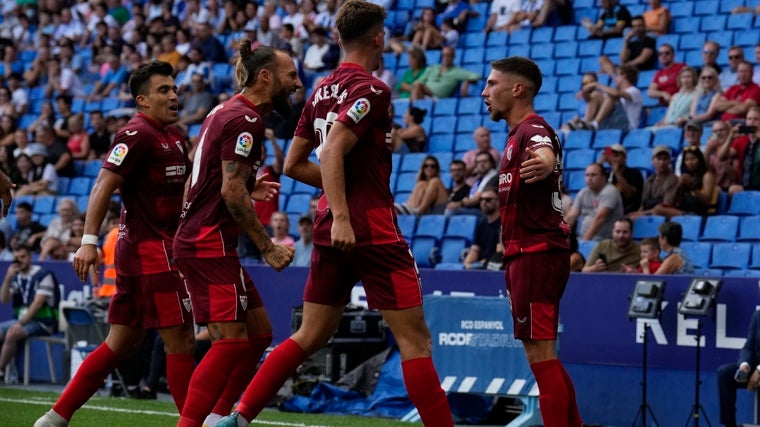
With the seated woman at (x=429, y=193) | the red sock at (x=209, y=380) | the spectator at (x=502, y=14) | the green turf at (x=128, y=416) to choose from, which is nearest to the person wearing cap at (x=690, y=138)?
the seated woman at (x=429, y=193)

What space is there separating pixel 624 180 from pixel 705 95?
5.74ft

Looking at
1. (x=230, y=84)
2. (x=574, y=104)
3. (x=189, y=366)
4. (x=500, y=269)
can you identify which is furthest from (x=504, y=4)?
(x=189, y=366)

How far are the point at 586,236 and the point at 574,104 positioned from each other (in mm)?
3959

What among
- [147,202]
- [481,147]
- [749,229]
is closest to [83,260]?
[147,202]

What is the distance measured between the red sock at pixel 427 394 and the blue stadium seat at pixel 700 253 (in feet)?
22.3

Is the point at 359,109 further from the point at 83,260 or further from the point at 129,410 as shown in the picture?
the point at 129,410

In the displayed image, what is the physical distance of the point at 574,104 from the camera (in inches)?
656

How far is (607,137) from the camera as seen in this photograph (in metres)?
15.1

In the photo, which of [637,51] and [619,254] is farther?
[637,51]

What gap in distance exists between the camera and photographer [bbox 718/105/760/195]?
13062 mm

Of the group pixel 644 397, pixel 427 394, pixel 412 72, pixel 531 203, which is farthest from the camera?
pixel 412 72

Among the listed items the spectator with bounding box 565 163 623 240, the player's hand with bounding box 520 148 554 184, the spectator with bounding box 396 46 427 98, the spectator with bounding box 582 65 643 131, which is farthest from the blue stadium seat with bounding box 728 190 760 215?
the player's hand with bounding box 520 148 554 184

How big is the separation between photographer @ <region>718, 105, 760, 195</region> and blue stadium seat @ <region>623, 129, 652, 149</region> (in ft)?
4.67

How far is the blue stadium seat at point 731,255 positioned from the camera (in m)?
12.1
